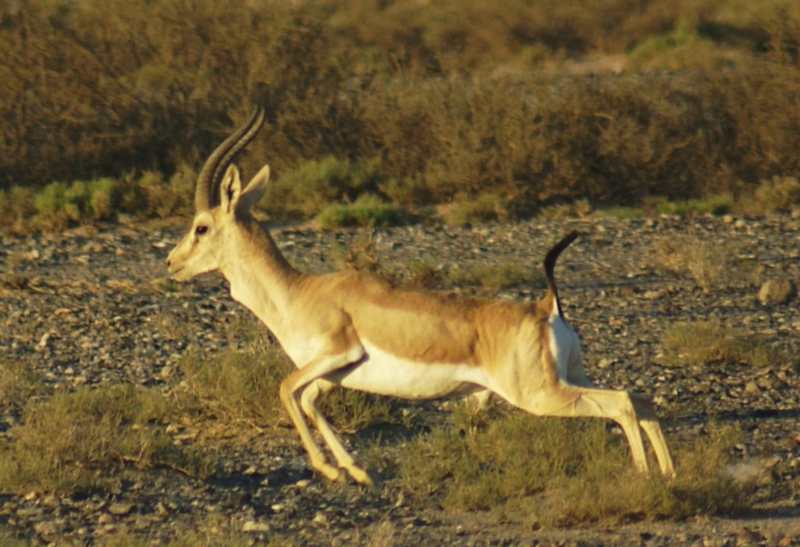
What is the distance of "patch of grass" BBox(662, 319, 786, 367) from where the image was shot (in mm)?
10305

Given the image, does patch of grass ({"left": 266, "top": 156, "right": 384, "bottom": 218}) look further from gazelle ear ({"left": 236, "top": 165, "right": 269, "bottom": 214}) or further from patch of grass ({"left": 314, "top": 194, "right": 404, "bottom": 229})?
gazelle ear ({"left": 236, "top": 165, "right": 269, "bottom": 214})

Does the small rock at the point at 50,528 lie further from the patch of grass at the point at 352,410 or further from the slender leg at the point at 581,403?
the slender leg at the point at 581,403

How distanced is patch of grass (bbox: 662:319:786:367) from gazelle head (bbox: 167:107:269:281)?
382 cm

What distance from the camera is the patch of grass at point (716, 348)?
1030 cm

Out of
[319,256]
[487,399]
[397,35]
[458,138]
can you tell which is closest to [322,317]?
[487,399]

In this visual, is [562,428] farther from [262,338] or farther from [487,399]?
[262,338]

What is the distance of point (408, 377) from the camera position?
7.33 m

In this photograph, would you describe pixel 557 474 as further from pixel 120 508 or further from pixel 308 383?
pixel 120 508

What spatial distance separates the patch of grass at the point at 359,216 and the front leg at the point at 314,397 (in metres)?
8.01

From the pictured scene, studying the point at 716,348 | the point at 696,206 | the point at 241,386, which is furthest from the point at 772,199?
the point at 241,386

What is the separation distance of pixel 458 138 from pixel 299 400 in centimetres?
1033

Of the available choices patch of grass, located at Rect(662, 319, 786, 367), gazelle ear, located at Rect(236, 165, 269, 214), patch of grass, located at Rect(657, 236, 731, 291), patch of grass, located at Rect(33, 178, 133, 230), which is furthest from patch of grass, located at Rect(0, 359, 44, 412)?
patch of grass, located at Rect(657, 236, 731, 291)

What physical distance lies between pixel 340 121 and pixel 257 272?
1098 cm

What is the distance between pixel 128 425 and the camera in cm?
880
